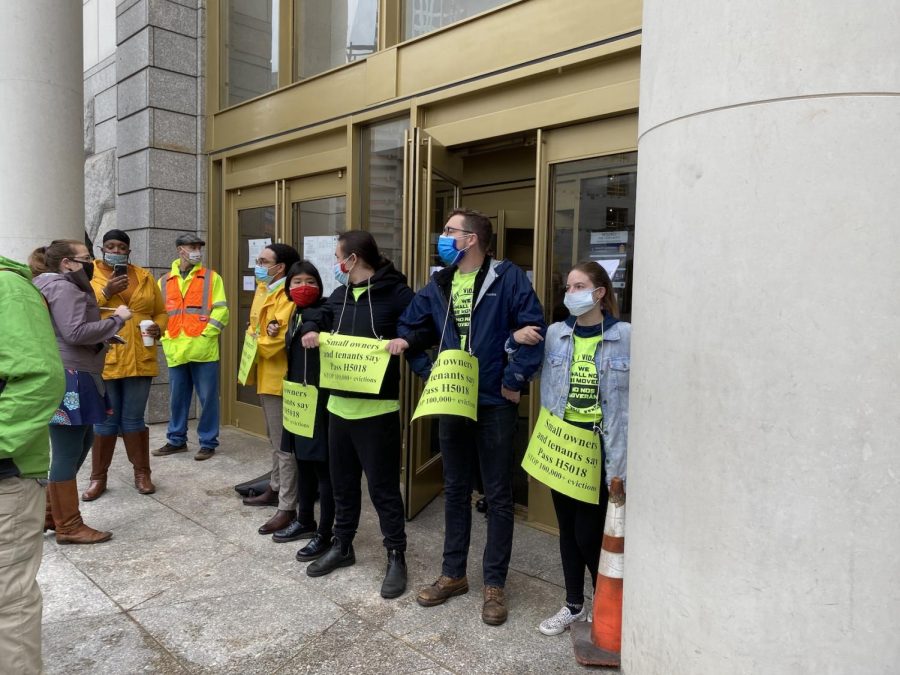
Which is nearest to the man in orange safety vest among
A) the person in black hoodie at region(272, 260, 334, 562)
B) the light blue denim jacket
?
the person in black hoodie at region(272, 260, 334, 562)

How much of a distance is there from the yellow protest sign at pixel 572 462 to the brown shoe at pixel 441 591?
864mm

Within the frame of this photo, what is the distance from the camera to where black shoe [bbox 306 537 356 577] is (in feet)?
12.9

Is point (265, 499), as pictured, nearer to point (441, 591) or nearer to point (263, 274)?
point (263, 274)

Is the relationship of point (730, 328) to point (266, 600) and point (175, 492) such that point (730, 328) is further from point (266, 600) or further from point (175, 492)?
point (175, 492)

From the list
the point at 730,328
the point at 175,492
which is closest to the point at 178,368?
the point at 175,492

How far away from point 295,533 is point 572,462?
215 centimetres

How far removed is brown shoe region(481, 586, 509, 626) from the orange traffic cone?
1.42 ft

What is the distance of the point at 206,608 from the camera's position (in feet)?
11.7

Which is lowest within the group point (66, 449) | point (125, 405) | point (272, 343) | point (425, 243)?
point (66, 449)

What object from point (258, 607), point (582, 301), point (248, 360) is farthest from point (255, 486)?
point (582, 301)

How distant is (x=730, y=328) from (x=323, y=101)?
17.2 ft

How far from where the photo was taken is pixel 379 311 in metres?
3.85

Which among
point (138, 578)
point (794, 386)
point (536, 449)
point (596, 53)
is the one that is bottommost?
point (138, 578)

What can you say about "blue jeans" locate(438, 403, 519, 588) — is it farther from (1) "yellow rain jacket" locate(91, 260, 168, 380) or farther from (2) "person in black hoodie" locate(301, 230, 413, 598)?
(1) "yellow rain jacket" locate(91, 260, 168, 380)
